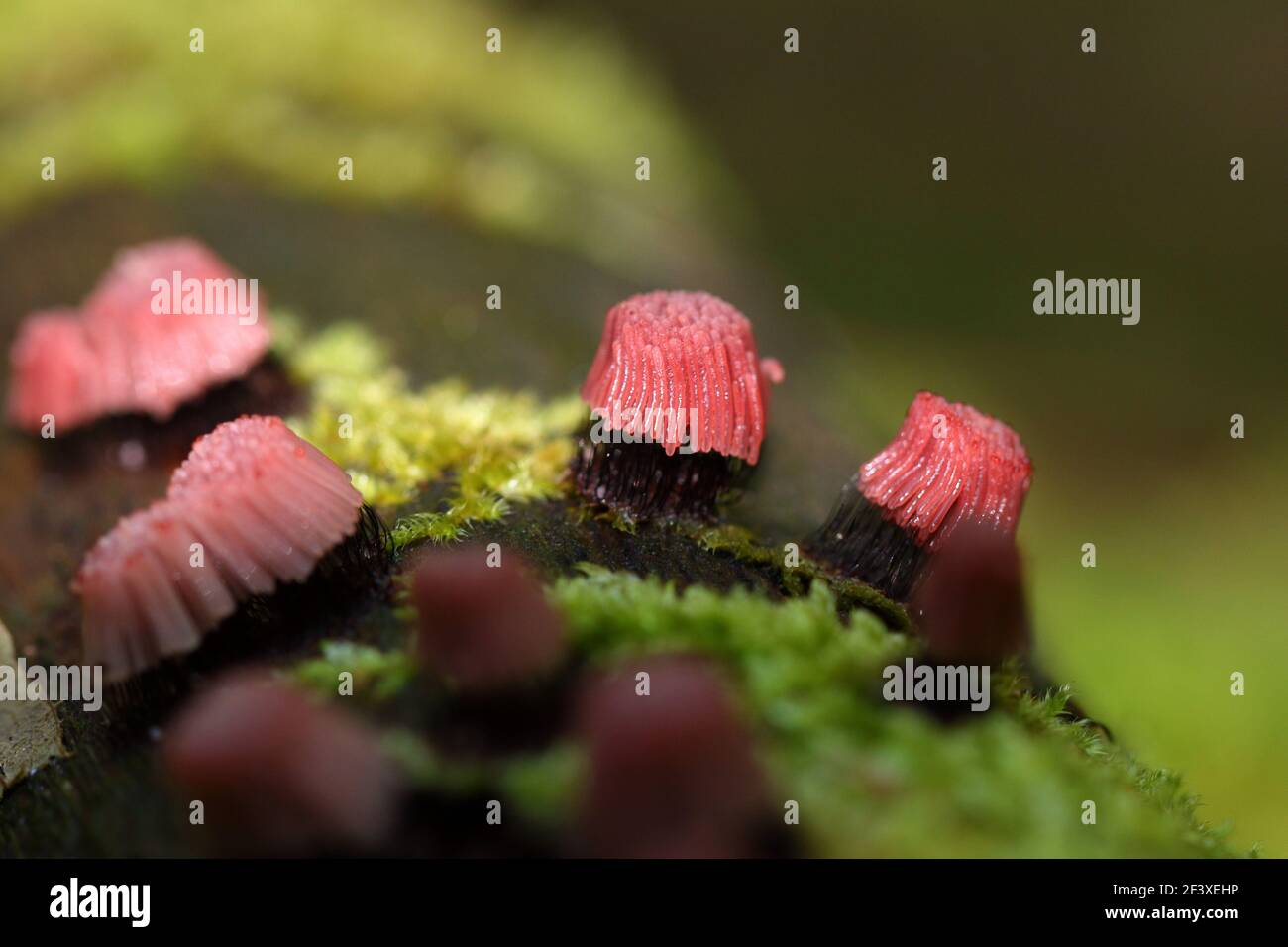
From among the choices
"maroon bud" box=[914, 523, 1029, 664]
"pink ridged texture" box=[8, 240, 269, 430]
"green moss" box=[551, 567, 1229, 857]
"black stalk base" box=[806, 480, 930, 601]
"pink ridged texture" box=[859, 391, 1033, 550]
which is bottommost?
"green moss" box=[551, 567, 1229, 857]

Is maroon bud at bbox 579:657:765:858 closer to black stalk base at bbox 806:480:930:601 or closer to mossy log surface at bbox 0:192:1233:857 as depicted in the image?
mossy log surface at bbox 0:192:1233:857

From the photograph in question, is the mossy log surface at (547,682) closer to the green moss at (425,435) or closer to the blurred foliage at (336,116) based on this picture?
the green moss at (425,435)

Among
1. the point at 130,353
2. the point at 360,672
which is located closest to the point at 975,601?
the point at 360,672

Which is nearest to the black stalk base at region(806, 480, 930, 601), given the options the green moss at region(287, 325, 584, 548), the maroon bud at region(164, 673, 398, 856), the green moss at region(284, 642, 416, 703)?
the green moss at region(287, 325, 584, 548)

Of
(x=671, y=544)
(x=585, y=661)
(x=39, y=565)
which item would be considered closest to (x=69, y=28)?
(x=39, y=565)

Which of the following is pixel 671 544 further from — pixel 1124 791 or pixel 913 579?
pixel 1124 791

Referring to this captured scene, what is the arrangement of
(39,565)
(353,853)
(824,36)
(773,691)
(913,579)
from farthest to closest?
(824,36) → (39,565) → (913,579) → (773,691) → (353,853)
